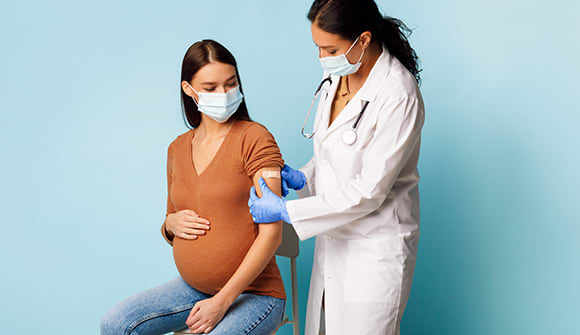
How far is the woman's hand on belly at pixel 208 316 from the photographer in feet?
4.97

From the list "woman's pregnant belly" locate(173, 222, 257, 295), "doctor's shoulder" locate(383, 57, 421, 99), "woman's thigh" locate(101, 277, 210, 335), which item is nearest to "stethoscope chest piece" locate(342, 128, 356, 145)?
"doctor's shoulder" locate(383, 57, 421, 99)

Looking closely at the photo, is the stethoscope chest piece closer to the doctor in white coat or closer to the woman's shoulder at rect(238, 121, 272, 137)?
the doctor in white coat

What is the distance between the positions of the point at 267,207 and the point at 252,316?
0.91 ft

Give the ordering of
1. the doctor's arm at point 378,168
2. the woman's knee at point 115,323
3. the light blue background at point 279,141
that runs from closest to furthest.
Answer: the doctor's arm at point 378,168
the woman's knee at point 115,323
the light blue background at point 279,141

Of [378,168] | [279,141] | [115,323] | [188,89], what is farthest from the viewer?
[279,141]

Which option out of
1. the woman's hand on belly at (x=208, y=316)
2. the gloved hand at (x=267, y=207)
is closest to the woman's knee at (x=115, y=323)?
the woman's hand on belly at (x=208, y=316)

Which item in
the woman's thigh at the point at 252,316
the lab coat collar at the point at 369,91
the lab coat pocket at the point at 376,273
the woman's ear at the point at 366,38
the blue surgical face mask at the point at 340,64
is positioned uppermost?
the woman's ear at the point at 366,38

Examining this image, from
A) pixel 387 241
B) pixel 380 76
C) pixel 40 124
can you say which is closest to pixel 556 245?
pixel 387 241

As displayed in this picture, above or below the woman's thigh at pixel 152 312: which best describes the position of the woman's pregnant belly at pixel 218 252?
above

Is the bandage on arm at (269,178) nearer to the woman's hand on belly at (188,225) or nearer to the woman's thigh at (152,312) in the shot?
the woman's hand on belly at (188,225)

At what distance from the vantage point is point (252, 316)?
1.54m

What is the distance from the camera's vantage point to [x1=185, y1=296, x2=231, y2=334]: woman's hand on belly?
4.97ft

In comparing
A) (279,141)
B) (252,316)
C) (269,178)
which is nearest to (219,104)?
(269,178)

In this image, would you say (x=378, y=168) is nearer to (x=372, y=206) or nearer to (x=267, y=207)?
(x=372, y=206)
